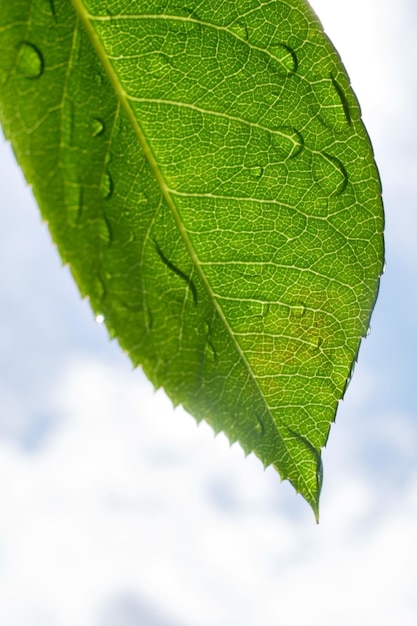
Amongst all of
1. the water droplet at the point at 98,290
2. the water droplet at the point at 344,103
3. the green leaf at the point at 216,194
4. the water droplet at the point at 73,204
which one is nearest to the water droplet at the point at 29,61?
the green leaf at the point at 216,194

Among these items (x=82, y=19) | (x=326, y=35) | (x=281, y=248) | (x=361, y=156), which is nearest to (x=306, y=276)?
(x=281, y=248)

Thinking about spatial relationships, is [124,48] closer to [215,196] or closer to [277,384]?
[215,196]

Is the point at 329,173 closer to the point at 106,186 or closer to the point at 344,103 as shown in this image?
the point at 344,103

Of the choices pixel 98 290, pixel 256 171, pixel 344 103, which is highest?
pixel 344 103

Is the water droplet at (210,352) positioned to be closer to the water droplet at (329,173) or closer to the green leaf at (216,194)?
the green leaf at (216,194)

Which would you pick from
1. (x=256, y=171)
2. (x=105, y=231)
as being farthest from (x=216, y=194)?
(x=105, y=231)

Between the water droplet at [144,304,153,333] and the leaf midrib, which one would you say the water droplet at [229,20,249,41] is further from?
the water droplet at [144,304,153,333]
